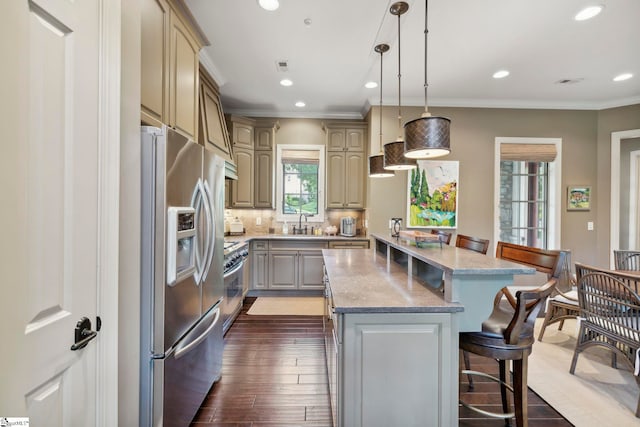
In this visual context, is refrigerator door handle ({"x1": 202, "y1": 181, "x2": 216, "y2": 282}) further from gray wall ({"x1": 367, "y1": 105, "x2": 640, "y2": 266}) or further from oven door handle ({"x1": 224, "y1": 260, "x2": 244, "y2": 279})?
gray wall ({"x1": 367, "y1": 105, "x2": 640, "y2": 266})

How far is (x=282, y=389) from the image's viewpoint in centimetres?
207

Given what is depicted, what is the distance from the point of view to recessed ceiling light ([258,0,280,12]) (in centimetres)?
214

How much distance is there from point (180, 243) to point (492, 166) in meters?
4.37

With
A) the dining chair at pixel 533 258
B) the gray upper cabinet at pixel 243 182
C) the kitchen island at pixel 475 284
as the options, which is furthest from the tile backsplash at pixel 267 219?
the kitchen island at pixel 475 284

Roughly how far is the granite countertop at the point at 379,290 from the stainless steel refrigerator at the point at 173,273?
83cm

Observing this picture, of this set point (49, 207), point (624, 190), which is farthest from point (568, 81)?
point (49, 207)

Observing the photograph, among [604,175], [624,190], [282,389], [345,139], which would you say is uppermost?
[345,139]

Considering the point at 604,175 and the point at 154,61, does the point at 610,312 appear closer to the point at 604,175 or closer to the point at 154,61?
the point at 604,175

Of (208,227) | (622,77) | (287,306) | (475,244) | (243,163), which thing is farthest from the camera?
(243,163)

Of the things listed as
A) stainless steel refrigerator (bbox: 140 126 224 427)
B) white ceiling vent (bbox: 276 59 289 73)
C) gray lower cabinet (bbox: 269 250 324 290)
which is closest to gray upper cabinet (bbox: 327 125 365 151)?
white ceiling vent (bbox: 276 59 289 73)

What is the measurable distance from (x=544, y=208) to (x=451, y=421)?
427cm

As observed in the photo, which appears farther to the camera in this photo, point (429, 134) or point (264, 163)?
point (264, 163)

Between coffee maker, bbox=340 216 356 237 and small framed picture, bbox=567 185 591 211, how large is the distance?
326 centimetres

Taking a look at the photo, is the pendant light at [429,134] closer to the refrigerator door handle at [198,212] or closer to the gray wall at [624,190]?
the refrigerator door handle at [198,212]
